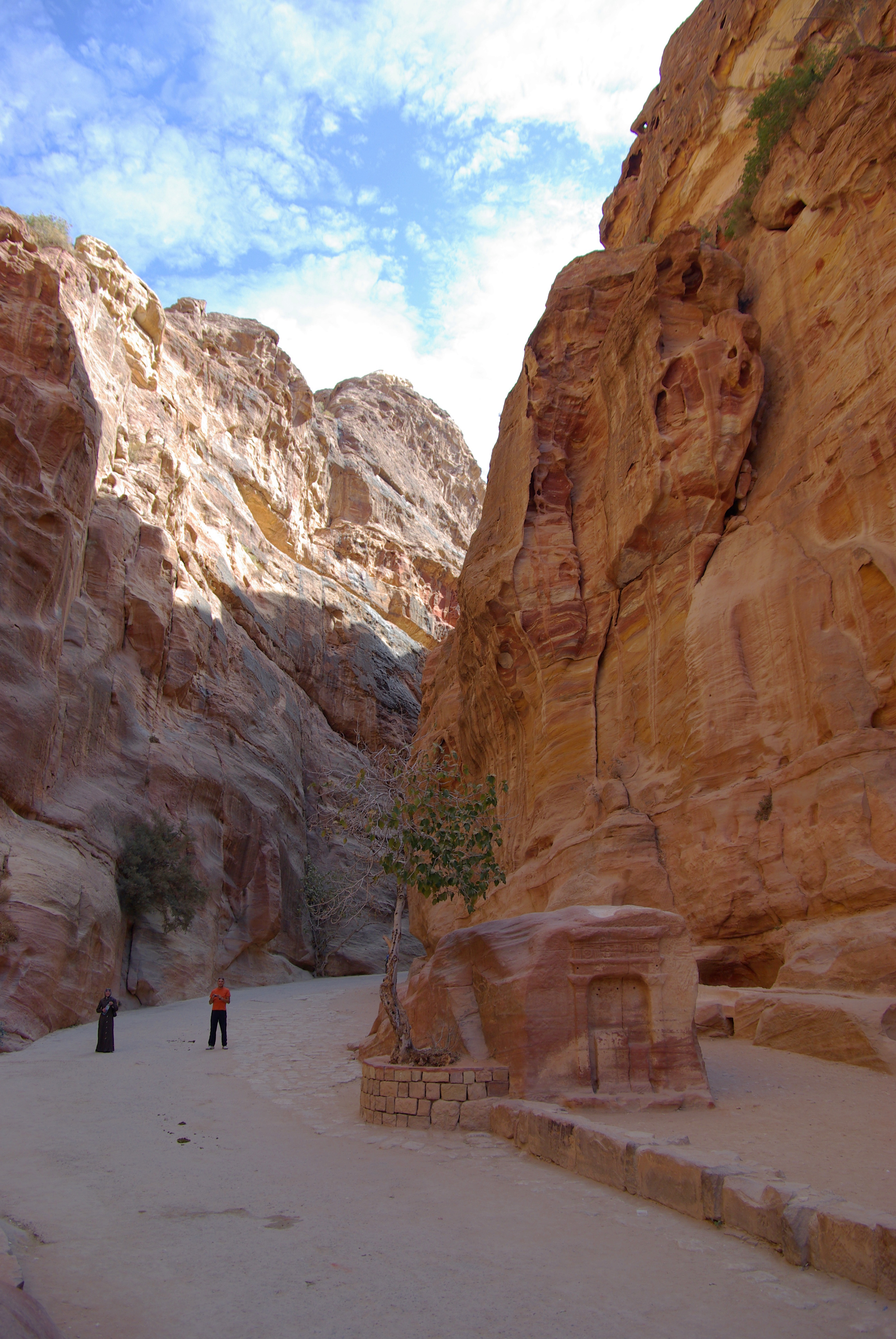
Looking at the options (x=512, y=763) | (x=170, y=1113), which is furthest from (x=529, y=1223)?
(x=512, y=763)

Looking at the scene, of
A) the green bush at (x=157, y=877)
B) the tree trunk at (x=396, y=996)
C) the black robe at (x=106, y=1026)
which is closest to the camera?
the tree trunk at (x=396, y=996)

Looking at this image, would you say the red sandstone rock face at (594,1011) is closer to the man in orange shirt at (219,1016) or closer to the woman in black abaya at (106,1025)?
the man in orange shirt at (219,1016)

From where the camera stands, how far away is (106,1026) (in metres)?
14.3

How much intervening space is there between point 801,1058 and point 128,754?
71.7ft

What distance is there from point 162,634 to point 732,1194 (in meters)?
27.4

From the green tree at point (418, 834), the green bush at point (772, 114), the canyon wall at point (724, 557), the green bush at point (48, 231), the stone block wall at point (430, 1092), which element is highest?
the green bush at point (48, 231)

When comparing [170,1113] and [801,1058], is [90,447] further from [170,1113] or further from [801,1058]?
[801,1058]

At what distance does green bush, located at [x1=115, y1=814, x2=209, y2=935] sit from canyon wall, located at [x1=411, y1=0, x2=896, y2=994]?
8.47 m

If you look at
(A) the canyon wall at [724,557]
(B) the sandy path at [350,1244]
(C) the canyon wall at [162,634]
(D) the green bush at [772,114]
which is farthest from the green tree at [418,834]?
(D) the green bush at [772,114]

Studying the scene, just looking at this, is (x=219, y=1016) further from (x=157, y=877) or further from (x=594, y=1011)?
(x=157, y=877)

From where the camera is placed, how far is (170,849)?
24625 millimetres

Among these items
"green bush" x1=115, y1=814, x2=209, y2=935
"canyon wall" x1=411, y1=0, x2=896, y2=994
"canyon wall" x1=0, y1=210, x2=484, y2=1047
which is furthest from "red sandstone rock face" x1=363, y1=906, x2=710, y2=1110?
"green bush" x1=115, y1=814, x2=209, y2=935

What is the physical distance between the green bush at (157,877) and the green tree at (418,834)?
13.3 metres

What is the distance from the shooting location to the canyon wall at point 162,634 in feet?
65.2
